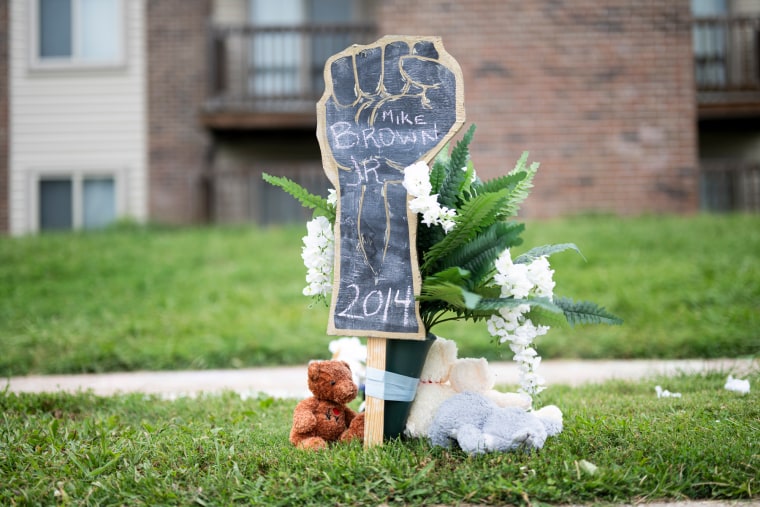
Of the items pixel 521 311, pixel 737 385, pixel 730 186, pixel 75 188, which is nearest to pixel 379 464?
pixel 521 311

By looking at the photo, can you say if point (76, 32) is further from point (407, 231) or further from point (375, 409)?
point (375, 409)

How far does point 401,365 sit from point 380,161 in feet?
2.94

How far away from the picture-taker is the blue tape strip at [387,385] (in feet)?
9.41

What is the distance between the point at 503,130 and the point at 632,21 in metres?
2.53

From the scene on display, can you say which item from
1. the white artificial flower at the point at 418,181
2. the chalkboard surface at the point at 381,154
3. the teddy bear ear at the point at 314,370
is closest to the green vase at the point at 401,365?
the chalkboard surface at the point at 381,154

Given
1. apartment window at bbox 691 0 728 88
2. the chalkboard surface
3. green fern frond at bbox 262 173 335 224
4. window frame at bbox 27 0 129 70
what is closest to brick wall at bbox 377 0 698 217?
apartment window at bbox 691 0 728 88

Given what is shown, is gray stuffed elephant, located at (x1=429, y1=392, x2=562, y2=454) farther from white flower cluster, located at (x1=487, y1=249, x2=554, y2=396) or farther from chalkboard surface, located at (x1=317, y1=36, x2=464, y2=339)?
chalkboard surface, located at (x1=317, y1=36, x2=464, y2=339)

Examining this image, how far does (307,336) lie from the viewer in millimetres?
5801

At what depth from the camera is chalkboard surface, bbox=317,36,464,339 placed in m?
2.90

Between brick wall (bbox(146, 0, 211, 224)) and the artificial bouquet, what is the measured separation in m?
9.62

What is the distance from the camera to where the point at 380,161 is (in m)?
3.02

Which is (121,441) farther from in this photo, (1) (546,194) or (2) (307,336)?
(1) (546,194)

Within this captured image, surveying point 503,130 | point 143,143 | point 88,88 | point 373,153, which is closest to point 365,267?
point 373,153

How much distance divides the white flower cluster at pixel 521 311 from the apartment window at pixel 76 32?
11.5 meters
